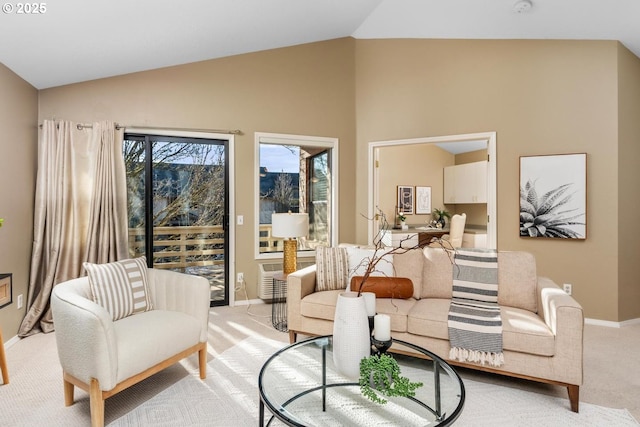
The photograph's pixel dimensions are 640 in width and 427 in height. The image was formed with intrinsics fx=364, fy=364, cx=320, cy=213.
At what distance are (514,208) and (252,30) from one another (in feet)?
11.1

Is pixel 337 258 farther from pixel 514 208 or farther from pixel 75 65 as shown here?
pixel 75 65

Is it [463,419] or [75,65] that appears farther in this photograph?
[75,65]

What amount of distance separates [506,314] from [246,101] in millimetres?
3497

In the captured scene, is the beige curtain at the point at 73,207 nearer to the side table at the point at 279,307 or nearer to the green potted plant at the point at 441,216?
the side table at the point at 279,307

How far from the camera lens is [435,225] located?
7125 millimetres

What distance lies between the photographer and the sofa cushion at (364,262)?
3.07 m

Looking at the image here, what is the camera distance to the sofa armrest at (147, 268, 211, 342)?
2523 mm

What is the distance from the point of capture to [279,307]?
4.21 m

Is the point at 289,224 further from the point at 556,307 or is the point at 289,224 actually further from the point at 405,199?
the point at 405,199

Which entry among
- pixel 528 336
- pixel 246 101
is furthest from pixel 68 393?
pixel 246 101

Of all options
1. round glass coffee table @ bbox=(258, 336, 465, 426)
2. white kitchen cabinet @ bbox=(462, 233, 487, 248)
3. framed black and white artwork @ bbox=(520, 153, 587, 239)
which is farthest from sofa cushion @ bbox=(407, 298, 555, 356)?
white kitchen cabinet @ bbox=(462, 233, 487, 248)

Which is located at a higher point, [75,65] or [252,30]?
[252,30]

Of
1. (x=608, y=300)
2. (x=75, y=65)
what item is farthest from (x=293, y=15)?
(x=608, y=300)

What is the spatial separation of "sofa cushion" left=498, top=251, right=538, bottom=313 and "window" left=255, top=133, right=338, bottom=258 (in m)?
2.39
